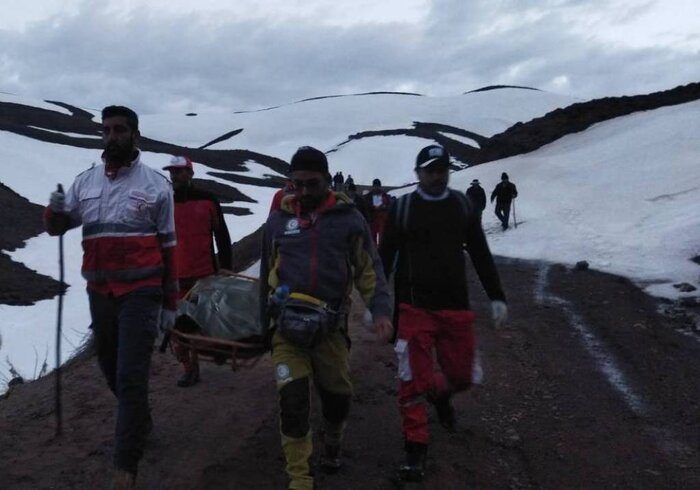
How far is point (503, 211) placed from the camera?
18750 mm

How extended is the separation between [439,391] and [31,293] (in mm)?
18438

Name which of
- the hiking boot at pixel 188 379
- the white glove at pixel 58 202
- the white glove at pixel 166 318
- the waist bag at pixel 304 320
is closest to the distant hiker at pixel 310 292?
the waist bag at pixel 304 320

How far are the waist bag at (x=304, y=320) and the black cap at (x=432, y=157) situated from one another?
3.75 feet

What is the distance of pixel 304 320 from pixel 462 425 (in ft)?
6.70

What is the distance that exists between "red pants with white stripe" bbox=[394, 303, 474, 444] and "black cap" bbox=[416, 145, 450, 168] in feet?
2.94

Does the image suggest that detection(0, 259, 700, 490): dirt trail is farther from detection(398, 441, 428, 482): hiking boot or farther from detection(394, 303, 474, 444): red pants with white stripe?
detection(394, 303, 474, 444): red pants with white stripe

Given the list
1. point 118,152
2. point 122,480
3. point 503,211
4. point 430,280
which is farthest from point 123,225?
point 503,211

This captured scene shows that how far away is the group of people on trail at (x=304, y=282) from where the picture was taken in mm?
3947

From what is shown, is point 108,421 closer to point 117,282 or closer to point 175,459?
point 175,459

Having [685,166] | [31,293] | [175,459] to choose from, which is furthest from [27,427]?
[685,166]

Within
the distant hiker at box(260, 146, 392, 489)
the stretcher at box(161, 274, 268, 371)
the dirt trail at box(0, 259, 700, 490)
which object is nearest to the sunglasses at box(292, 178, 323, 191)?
the distant hiker at box(260, 146, 392, 489)

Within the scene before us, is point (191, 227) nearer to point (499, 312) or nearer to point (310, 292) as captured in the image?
point (310, 292)

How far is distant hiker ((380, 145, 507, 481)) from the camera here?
4516 millimetres

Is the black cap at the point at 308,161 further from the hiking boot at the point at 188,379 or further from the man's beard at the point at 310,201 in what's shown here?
the hiking boot at the point at 188,379
